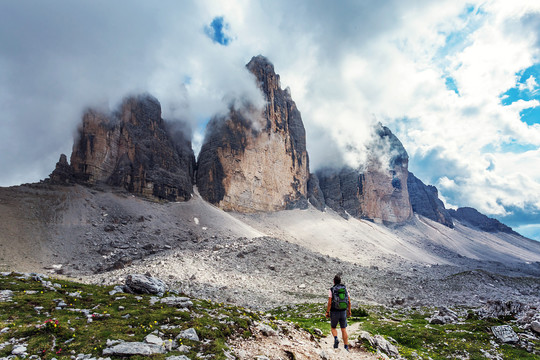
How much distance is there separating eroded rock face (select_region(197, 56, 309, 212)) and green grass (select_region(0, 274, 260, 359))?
91.0m

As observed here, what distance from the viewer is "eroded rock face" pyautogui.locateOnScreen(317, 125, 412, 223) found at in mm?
159625

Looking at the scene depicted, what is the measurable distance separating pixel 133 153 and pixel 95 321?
9280cm

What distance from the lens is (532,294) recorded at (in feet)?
187

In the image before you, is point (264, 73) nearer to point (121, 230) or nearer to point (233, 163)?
point (233, 163)

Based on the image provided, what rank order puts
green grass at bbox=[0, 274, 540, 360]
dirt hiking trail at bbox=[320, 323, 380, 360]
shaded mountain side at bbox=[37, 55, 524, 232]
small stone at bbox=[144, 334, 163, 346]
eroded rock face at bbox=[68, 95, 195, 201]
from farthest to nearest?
shaded mountain side at bbox=[37, 55, 524, 232] → eroded rock face at bbox=[68, 95, 195, 201] → dirt hiking trail at bbox=[320, 323, 380, 360] → small stone at bbox=[144, 334, 163, 346] → green grass at bbox=[0, 274, 540, 360]

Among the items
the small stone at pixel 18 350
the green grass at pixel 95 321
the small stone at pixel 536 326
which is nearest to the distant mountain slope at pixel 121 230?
the green grass at pixel 95 321

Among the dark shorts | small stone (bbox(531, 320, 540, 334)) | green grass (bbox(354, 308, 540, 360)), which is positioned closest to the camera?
the dark shorts

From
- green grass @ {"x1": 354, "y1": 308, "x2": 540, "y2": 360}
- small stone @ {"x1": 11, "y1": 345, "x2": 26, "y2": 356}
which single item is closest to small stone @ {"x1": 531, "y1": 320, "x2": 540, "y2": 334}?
green grass @ {"x1": 354, "y1": 308, "x2": 540, "y2": 360}

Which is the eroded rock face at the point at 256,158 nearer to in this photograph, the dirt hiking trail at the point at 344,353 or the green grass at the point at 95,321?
the green grass at the point at 95,321

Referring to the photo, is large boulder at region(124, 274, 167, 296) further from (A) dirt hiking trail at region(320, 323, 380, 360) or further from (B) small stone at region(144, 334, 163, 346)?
(A) dirt hiking trail at region(320, 323, 380, 360)

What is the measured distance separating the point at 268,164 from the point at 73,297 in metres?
110

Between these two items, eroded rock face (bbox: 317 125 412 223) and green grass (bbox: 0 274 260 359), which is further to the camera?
eroded rock face (bbox: 317 125 412 223)

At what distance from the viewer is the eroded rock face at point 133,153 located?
8694 cm

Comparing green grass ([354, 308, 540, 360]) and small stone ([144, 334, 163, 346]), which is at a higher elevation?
small stone ([144, 334, 163, 346])
